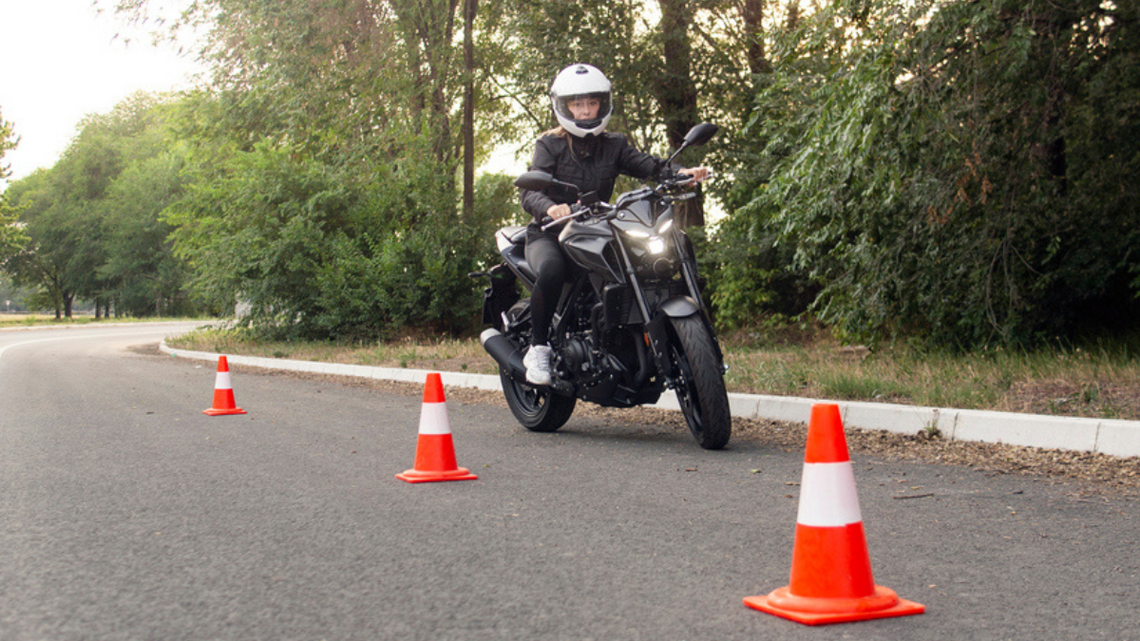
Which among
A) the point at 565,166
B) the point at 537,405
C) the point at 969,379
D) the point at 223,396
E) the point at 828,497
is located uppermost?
the point at 565,166

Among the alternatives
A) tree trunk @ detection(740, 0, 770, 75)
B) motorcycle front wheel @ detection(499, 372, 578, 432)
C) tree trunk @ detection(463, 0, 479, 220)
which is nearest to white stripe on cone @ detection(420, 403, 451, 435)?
motorcycle front wheel @ detection(499, 372, 578, 432)

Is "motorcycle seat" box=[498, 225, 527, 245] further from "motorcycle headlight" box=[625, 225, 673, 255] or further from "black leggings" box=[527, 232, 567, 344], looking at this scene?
"motorcycle headlight" box=[625, 225, 673, 255]

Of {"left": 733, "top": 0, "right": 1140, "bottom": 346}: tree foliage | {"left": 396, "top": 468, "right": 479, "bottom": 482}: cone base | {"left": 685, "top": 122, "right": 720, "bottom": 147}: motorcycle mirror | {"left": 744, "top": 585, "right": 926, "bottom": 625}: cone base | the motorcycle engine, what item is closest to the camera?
{"left": 744, "top": 585, "right": 926, "bottom": 625}: cone base

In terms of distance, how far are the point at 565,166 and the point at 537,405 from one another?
6.03 ft

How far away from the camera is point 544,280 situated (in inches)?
274

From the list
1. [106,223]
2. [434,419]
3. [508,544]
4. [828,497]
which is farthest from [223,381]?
[106,223]

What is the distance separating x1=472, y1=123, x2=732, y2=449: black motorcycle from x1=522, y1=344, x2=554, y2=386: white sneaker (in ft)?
0.21

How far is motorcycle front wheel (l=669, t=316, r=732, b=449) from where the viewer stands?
612 cm

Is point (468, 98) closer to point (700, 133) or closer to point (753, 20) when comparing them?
point (753, 20)

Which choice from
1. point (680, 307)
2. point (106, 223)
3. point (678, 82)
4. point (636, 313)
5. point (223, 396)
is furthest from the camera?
point (106, 223)

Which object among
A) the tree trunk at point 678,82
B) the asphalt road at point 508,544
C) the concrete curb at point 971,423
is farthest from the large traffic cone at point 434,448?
the tree trunk at point 678,82

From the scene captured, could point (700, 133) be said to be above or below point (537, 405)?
above

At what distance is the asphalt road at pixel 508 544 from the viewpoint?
3072 mm

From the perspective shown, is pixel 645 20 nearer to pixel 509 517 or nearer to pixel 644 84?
pixel 644 84
